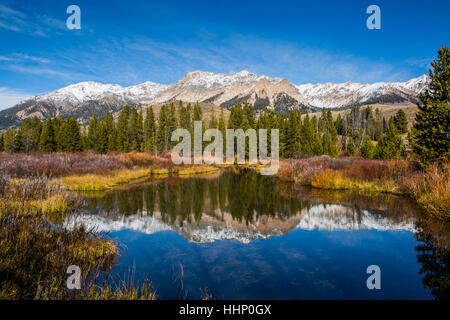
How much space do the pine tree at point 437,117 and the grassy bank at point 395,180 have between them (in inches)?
45.5

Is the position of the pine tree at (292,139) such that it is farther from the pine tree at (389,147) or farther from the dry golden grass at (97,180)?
the dry golden grass at (97,180)

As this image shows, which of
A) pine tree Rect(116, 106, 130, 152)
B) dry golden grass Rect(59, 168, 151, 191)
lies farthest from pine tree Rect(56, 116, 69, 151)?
dry golden grass Rect(59, 168, 151, 191)

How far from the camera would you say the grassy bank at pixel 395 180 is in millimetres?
10617

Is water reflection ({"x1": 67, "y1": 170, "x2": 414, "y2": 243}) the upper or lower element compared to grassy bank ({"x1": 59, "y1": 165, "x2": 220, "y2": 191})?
lower

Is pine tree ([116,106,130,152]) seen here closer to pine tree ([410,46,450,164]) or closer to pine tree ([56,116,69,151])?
pine tree ([56,116,69,151])

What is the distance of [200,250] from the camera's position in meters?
8.03

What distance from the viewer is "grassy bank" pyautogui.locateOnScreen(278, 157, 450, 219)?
10617 mm

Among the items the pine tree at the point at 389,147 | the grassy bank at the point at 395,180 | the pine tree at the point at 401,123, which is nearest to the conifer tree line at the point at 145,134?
the pine tree at the point at 401,123

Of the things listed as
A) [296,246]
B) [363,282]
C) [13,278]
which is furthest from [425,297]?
[13,278]

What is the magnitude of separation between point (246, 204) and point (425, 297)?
404 inches

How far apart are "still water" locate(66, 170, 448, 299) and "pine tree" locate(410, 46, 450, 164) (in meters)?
3.14

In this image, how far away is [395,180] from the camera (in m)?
17.1

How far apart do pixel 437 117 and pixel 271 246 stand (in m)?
12.4
